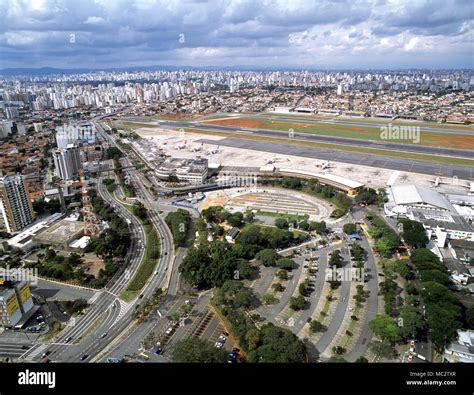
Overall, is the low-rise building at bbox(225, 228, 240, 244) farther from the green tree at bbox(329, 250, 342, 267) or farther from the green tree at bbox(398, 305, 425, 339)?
the green tree at bbox(398, 305, 425, 339)

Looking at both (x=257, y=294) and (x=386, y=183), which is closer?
(x=257, y=294)

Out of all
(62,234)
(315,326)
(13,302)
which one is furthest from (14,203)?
(315,326)

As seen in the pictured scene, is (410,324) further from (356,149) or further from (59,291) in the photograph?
(356,149)

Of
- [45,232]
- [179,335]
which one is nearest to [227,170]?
[45,232]

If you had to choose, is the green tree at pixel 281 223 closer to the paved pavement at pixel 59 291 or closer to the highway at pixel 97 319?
the highway at pixel 97 319

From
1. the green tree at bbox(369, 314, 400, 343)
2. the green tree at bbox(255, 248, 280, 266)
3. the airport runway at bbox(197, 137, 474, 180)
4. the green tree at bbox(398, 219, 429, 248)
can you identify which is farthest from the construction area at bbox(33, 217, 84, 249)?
the airport runway at bbox(197, 137, 474, 180)
